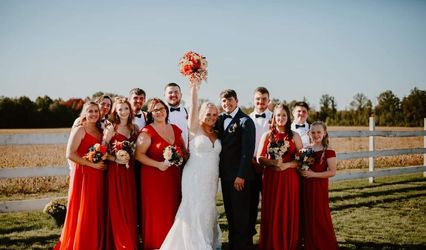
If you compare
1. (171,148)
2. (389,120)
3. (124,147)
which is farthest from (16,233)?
(389,120)

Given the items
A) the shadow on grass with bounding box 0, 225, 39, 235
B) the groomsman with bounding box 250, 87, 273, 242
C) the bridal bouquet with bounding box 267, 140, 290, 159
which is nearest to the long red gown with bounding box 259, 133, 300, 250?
the bridal bouquet with bounding box 267, 140, 290, 159

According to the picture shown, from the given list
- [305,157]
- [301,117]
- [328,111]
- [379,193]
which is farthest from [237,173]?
[328,111]

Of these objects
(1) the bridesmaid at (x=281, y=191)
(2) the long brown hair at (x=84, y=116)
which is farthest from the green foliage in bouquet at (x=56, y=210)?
(1) the bridesmaid at (x=281, y=191)

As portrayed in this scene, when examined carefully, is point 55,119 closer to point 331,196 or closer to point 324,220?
point 331,196

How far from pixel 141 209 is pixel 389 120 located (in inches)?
1593

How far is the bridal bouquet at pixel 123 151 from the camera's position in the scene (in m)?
5.35

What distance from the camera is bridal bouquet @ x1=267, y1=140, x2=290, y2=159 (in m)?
5.55

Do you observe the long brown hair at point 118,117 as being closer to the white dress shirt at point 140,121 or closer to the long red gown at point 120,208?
the long red gown at point 120,208

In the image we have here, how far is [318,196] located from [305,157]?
71 cm

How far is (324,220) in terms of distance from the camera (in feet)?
18.9

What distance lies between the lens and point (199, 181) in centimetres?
564

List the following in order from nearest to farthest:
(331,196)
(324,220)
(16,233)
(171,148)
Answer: (171,148)
(324,220)
(16,233)
(331,196)

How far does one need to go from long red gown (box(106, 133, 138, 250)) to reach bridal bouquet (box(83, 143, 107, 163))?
275 mm

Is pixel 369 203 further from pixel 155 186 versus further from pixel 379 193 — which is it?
pixel 155 186
